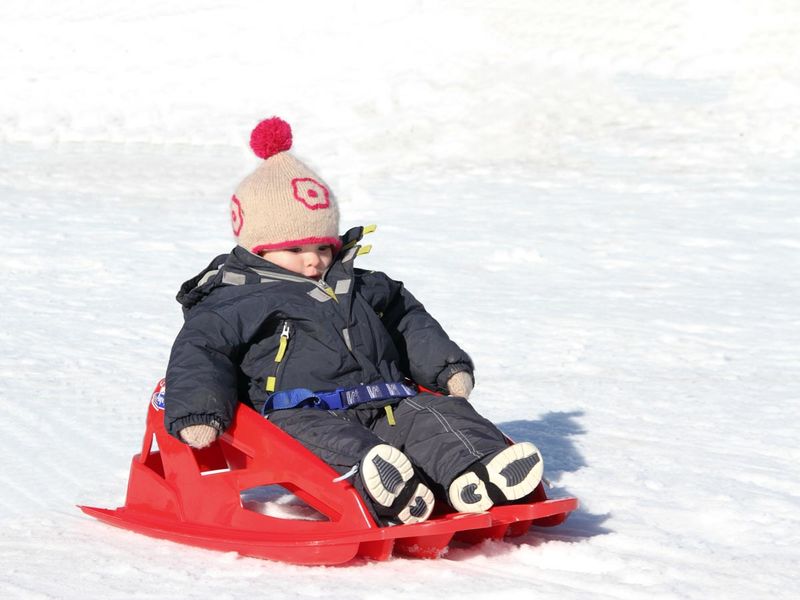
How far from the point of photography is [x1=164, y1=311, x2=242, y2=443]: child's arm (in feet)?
9.45

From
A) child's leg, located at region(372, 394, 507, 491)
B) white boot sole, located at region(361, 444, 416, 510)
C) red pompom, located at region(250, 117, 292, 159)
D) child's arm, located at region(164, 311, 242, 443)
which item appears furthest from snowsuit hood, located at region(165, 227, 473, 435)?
white boot sole, located at region(361, 444, 416, 510)

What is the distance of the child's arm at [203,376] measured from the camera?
2881mm

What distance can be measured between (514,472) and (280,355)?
0.72 m

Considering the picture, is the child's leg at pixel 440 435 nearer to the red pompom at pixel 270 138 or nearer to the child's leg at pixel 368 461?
the child's leg at pixel 368 461

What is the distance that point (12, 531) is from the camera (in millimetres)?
3102

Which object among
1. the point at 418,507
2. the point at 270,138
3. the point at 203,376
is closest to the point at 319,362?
the point at 203,376

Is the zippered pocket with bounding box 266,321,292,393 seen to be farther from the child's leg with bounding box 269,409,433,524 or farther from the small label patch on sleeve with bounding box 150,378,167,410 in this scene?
the small label patch on sleeve with bounding box 150,378,167,410

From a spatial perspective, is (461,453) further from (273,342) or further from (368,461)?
(273,342)

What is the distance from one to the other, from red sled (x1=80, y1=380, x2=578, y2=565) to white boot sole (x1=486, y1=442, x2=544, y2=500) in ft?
0.15

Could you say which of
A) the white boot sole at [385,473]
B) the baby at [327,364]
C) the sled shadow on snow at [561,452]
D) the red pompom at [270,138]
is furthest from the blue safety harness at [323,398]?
the red pompom at [270,138]

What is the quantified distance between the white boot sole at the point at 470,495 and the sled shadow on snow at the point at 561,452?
0.93 feet

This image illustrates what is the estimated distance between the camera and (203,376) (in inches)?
115

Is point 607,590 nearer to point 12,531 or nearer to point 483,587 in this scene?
point 483,587

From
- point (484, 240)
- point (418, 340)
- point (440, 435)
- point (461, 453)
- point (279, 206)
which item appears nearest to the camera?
point (461, 453)
